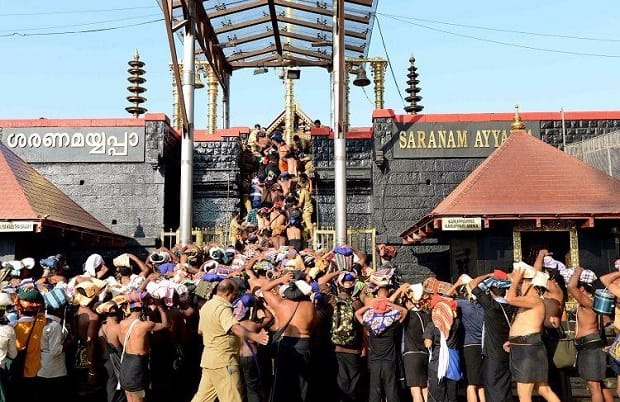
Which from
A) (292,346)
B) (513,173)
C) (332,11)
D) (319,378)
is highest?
(332,11)

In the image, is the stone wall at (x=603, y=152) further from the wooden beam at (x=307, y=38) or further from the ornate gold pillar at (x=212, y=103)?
the ornate gold pillar at (x=212, y=103)

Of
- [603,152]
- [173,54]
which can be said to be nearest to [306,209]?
[173,54]

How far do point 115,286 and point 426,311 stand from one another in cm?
410

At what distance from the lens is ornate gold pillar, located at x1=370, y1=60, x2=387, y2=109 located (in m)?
30.1

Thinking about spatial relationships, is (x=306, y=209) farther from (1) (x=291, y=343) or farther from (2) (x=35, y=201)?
(1) (x=291, y=343)

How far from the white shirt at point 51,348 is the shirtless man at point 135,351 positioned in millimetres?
815

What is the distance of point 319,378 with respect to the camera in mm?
8523

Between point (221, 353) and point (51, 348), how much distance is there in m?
2.21

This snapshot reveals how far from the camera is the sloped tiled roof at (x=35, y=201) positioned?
44.6 ft

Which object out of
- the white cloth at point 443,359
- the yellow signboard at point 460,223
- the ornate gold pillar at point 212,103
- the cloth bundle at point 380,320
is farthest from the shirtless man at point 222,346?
the ornate gold pillar at point 212,103

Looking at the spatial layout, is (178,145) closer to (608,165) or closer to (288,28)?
(288,28)

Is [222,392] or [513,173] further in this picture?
[513,173]

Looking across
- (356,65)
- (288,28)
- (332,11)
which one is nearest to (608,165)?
(332,11)

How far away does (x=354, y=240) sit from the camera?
57.0ft
